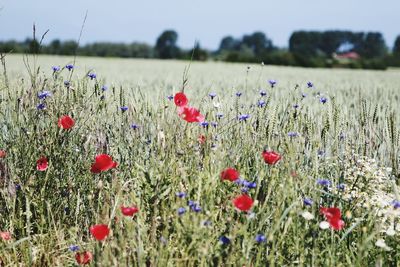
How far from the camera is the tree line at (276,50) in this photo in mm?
31594

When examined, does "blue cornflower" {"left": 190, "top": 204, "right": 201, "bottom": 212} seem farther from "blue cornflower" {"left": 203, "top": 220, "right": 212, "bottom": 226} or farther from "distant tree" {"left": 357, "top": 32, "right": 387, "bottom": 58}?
"distant tree" {"left": 357, "top": 32, "right": 387, "bottom": 58}

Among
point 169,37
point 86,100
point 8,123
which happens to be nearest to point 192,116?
point 86,100

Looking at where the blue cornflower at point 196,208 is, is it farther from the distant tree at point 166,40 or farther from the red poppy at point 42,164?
the distant tree at point 166,40

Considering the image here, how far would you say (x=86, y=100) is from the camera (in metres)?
2.85

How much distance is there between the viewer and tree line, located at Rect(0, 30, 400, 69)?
104 ft

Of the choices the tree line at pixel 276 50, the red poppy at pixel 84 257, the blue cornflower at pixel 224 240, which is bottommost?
the red poppy at pixel 84 257

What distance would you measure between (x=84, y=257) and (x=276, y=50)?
220 ft

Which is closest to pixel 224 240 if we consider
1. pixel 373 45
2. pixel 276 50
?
pixel 276 50

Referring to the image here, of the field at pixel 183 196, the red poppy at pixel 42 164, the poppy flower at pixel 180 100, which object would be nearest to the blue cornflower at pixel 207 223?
the field at pixel 183 196

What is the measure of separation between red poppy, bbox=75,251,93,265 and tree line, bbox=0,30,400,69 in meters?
21.3

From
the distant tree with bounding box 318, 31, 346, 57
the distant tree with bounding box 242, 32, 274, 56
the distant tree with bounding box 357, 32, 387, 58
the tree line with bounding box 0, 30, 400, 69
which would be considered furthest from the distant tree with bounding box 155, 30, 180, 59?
the distant tree with bounding box 357, 32, 387, 58

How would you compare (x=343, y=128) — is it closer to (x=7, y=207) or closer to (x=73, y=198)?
(x=73, y=198)

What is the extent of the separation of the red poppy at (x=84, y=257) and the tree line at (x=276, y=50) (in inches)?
837

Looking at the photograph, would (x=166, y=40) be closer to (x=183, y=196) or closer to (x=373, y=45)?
(x=373, y=45)
